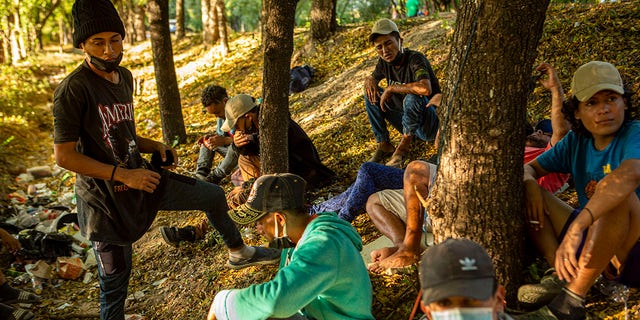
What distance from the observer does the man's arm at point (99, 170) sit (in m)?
3.17

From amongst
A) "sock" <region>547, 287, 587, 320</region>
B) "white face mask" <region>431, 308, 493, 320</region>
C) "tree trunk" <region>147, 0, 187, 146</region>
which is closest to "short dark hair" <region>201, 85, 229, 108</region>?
"tree trunk" <region>147, 0, 187, 146</region>

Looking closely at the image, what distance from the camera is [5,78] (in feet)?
50.0

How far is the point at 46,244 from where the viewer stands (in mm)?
5754

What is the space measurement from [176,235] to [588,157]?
370cm

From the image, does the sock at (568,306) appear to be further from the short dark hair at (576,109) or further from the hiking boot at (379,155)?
the hiking boot at (379,155)

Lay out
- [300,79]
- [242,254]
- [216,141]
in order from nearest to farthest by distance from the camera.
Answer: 1. [242,254]
2. [216,141]
3. [300,79]

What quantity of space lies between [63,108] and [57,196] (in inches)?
238

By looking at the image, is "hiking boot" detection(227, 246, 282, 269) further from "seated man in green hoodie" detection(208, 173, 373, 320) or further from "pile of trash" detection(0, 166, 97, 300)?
"pile of trash" detection(0, 166, 97, 300)

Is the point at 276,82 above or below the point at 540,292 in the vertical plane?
above

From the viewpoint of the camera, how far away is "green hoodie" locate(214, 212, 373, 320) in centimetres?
214

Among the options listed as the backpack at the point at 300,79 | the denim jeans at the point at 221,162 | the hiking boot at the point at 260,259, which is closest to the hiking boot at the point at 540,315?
the hiking boot at the point at 260,259

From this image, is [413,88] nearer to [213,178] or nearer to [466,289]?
[213,178]

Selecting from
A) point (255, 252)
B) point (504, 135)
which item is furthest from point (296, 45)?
point (504, 135)

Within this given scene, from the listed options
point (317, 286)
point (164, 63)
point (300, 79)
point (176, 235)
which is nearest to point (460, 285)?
point (317, 286)
